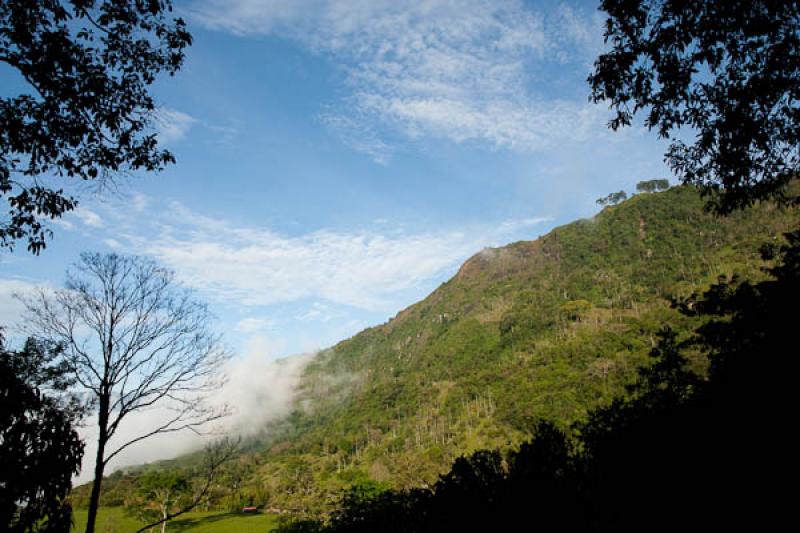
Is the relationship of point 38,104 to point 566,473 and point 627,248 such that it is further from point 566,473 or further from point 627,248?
point 627,248

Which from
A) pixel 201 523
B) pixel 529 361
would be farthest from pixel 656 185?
pixel 201 523

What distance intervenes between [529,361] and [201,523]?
9339 cm

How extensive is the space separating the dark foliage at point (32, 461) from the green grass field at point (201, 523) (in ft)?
202

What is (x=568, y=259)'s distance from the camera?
A: 194 m

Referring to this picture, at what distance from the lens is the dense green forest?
8369 centimetres

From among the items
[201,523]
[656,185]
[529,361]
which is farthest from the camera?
[656,185]

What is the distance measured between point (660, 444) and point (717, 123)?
614cm

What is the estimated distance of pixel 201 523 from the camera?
6362 centimetres

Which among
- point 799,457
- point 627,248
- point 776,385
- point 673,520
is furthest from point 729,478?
point 627,248

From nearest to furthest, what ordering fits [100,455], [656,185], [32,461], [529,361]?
[32,461], [100,455], [529,361], [656,185]

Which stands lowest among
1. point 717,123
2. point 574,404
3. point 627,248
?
point 574,404

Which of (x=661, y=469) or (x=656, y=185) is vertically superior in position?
(x=656, y=185)

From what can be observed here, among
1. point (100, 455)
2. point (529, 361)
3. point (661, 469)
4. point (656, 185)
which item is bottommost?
point (529, 361)

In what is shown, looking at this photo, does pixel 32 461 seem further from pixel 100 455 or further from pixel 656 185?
pixel 656 185
